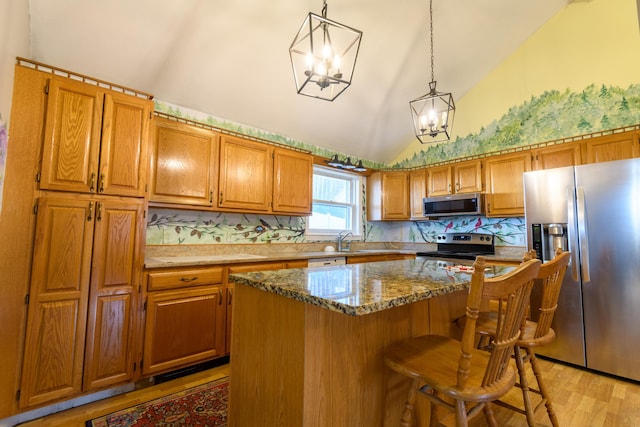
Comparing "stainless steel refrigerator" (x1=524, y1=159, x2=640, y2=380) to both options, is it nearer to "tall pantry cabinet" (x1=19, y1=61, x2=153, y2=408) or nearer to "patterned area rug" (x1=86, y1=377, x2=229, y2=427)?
"patterned area rug" (x1=86, y1=377, x2=229, y2=427)

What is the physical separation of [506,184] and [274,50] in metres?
2.98

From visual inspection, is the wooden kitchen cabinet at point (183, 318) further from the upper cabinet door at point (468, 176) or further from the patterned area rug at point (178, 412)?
the upper cabinet door at point (468, 176)

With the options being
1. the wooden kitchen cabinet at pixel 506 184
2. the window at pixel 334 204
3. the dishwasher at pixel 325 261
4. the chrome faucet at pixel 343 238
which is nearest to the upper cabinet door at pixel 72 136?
the dishwasher at pixel 325 261

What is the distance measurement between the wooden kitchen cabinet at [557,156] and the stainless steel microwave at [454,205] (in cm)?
67

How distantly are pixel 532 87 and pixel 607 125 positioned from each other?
0.91 meters

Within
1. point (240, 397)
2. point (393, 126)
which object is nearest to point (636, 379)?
point (240, 397)

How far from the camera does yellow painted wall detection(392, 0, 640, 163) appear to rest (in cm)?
297

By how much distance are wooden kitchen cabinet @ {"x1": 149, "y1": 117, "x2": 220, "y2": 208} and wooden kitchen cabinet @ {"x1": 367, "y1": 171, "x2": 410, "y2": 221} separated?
2.55m

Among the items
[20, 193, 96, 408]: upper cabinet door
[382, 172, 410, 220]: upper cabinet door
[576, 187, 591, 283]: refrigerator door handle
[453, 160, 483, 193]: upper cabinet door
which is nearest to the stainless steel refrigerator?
[576, 187, 591, 283]: refrigerator door handle

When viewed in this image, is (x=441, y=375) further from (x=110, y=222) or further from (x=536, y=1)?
(x=536, y=1)

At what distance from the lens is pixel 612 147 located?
9.04 ft

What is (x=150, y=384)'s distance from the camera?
2152mm

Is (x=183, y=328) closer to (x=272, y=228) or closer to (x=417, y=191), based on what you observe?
(x=272, y=228)

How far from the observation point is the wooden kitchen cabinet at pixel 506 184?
329 centimetres
